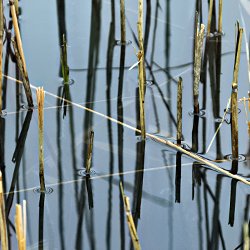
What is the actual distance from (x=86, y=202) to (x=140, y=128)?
411 mm

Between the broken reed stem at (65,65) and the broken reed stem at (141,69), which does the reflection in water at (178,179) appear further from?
the broken reed stem at (65,65)

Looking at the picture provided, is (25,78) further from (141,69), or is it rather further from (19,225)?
(19,225)

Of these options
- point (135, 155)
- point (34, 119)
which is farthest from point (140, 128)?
point (34, 119)

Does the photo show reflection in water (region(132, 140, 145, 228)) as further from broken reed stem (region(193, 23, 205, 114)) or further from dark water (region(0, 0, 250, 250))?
broken reed stem (region(193, 23, 205, 114))

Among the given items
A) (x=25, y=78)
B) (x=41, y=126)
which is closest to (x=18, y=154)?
(x=25, y=78)

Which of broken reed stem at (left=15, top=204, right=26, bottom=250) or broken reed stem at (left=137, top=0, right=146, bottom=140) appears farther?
broken reed stem at (left=137, top=0, right=146, bottom=140)

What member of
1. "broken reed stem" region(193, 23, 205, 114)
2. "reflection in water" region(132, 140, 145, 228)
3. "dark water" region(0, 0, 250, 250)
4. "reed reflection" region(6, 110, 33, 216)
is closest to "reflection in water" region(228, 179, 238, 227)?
"dark water" region(0, 0, 250, 250)

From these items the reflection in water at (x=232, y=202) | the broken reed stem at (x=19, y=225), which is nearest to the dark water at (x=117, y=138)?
the reflection in water at (x=232, y=202)

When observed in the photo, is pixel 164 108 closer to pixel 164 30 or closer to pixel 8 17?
pixel 164 30

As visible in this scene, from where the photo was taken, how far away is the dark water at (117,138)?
6.61 ft

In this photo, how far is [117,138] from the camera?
2373mm

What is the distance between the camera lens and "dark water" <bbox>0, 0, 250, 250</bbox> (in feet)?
6.61

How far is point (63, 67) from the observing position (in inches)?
101

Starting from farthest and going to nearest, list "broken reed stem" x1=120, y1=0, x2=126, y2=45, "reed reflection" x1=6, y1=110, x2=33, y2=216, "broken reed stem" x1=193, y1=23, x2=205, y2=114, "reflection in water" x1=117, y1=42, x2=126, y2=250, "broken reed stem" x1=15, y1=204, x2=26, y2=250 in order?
"broken reed stem" x1=120, y1=0, x2=126, y2=45, "broken reed stem" x1=193, y1=23, x2=205, y2=114, "reed reflection" x1=6, y1=110, x2=33, y2=216, "reflection in water" x1=117, y1=42, x2=126, y2=250, "broken reed stem" x1=15, y1=204, x2=26, y2=250
